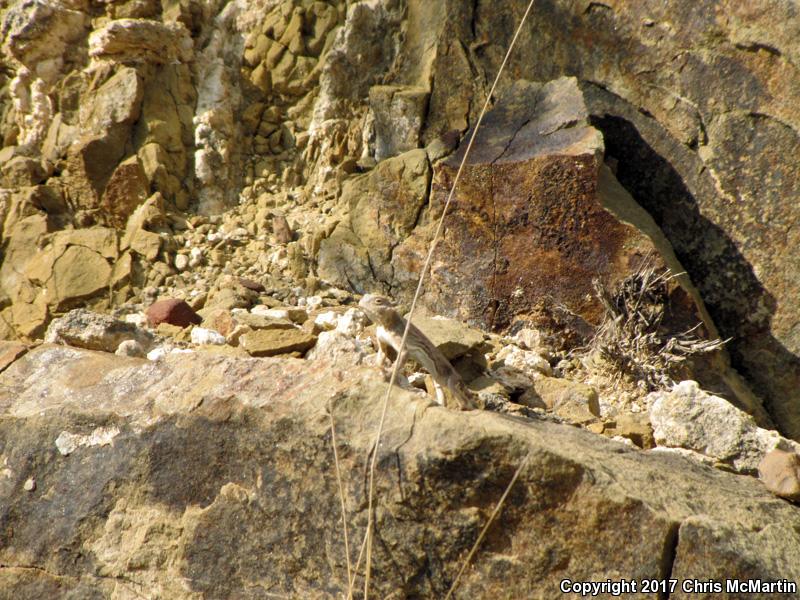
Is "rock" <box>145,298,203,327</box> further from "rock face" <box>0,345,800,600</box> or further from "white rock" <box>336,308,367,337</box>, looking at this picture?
"rock face" <box>0,345,800,600</box>

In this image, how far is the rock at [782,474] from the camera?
2576 millimetres

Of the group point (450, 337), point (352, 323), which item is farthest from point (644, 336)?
point (352, 323)

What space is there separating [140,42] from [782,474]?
563 centimetres

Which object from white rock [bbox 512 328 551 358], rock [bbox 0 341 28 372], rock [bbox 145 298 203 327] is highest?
rock [bbox 0 341 28 372]

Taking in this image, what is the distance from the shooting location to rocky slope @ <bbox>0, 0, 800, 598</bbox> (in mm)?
2301

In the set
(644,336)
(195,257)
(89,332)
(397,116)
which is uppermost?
(397,116)

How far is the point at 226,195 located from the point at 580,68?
2.99 metres

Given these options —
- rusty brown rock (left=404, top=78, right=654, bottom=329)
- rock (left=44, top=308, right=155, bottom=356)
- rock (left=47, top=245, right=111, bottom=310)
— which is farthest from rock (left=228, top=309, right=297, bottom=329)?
rock (left=47, top=245, right=111, bottom=310)

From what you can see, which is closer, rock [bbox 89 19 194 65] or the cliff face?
the cliff face

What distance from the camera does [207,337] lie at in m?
4.05

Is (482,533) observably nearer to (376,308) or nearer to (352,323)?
(376,308)

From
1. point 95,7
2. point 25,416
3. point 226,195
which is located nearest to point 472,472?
point 25,416

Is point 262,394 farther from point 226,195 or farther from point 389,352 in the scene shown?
point 226,195

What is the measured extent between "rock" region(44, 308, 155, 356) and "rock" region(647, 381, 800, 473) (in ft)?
8.86
